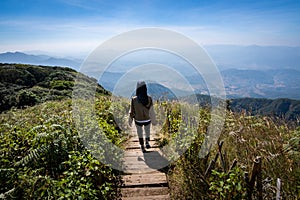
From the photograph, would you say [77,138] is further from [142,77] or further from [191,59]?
[191,59]

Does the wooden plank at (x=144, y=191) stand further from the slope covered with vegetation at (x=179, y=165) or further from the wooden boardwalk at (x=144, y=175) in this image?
the slope covered with vegetation at (x=179, y=165)

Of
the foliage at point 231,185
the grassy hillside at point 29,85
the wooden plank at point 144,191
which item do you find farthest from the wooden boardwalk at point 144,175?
the grassy hillside at point 29,85

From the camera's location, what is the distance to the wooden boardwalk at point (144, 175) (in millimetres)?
4133

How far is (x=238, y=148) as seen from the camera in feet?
13.9

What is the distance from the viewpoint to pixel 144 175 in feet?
15.7

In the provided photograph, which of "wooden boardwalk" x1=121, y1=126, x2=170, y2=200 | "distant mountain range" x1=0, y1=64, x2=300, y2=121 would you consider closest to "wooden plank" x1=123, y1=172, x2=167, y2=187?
"wooden boardwalk" x1=121, y1=126, x2=170, y2=200

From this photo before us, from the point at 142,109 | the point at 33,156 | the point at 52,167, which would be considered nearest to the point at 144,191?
the point at 52,167

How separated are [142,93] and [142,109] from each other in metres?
0.49

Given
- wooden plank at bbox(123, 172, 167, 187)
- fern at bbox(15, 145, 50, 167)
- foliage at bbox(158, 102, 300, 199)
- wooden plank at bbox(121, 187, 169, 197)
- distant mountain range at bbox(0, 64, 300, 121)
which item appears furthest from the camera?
distant mountain range at bbox(0, 64, 300, 121)

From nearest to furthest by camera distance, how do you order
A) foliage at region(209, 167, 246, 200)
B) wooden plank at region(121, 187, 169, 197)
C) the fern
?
foliage at region(209, 167, 246, 200) < the fern < wooden plank at region(121, 187, 169, 197)

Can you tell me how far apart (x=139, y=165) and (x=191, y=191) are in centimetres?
172

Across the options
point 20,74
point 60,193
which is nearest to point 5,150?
point 60,193

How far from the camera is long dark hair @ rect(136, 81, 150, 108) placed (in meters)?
5.78

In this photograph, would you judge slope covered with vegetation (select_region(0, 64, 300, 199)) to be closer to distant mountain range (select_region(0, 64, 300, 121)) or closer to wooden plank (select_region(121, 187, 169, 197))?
wooden plank (select_region(121, 187, 169, 197))
